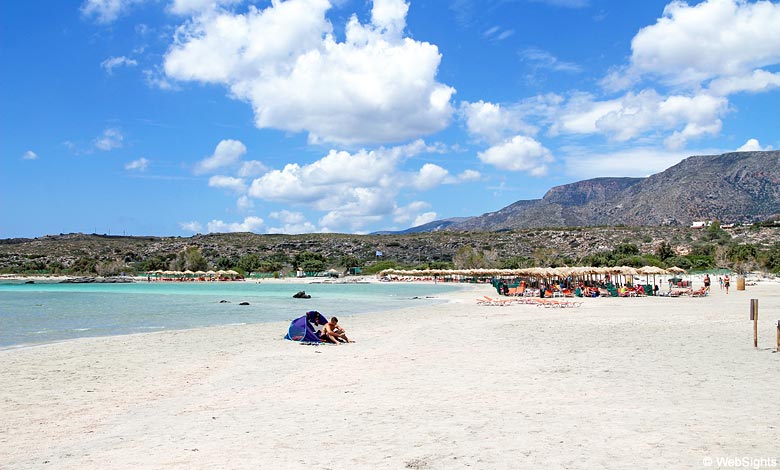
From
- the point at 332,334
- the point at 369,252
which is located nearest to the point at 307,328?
the point at 332,334

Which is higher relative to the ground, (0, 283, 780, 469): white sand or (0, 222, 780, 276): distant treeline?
(0, 222, 780, 276): distant treeline

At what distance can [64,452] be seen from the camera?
5500mm

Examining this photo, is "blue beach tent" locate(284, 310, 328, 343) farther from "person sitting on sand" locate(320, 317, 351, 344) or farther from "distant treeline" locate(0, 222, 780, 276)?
"distant treeline" locate(0, 222, 780, 276)

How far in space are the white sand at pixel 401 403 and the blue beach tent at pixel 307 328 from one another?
69 centimetres

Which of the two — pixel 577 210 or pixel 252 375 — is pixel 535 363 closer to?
Answer: pixel 252 375

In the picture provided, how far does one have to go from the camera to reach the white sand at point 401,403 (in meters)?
5.11

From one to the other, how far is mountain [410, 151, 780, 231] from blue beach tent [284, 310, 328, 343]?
101 metres

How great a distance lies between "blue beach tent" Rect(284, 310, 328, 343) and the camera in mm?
13414

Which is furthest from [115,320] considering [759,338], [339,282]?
[339,282]

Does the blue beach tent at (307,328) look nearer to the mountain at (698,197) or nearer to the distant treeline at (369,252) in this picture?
the distant treeline at (369,252)

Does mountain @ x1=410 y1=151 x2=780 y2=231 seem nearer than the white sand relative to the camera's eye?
No

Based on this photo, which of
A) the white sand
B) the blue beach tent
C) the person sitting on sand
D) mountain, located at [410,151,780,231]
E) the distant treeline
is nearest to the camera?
the white sand

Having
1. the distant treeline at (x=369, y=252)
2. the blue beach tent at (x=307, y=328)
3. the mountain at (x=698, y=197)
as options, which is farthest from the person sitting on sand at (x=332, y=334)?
the mountain at (x=698, y=197)

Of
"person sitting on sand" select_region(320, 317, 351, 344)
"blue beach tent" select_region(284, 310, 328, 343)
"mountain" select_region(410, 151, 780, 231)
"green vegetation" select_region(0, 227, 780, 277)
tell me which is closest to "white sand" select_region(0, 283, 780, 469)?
"person sitting on sand" select_region(320, 317, 351, 344)
